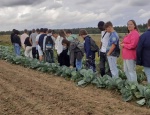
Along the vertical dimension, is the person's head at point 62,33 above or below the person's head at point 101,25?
below

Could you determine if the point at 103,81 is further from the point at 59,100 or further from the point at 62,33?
the point at 62,33

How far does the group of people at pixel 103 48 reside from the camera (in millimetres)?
7715

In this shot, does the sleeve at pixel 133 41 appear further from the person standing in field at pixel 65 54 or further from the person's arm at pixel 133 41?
the person standing in field at pixel 65 54

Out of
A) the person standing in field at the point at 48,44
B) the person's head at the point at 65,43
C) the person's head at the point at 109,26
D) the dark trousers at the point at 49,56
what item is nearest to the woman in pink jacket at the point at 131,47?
the person's head at the point at 109,26

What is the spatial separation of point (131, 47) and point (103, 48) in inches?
60.3

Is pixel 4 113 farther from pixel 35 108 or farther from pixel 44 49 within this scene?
pixel 44 49

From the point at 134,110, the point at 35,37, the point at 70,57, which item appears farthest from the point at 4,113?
the point at 35,37

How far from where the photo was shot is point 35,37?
16031mm

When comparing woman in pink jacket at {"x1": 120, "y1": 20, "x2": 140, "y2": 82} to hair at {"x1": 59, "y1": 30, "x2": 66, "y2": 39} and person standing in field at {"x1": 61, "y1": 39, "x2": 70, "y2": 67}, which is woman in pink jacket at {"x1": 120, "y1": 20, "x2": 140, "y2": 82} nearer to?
person standing in field at {"x1": 61, "y1": 39, "x2": 70, "y2": 67}

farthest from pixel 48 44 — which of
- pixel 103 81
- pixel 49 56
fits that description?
pixel 103 81

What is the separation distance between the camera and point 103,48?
953 cm

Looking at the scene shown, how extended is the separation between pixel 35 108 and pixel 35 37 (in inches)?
364

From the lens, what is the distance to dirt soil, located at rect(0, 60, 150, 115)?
658 centimetres

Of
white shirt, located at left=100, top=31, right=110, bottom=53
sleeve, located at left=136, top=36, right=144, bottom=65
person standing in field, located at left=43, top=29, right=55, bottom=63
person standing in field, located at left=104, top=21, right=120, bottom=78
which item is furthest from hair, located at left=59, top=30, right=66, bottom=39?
sleeve, located at left=136, top=36, right=144, bottom=65
